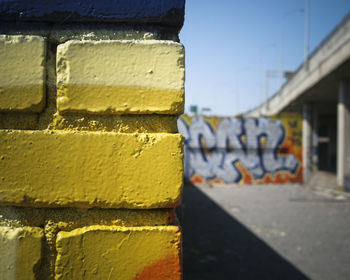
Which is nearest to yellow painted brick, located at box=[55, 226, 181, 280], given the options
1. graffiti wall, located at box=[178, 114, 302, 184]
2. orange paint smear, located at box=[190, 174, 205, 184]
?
graffiti wall, located at box=[178, 114, 302, 184]

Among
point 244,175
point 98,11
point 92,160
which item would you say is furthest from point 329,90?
point 92,160

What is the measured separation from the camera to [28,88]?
0.80 m

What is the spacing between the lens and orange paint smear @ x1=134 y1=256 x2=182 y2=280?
0.80m

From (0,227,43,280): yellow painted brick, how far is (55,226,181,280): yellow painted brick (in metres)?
0.08

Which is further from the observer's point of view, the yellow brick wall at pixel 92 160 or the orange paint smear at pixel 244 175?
the orange paint smear at pixel 244 175

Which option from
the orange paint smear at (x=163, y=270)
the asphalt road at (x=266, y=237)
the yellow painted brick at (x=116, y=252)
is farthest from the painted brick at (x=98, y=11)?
the asphalt road at (x=266, y=237)

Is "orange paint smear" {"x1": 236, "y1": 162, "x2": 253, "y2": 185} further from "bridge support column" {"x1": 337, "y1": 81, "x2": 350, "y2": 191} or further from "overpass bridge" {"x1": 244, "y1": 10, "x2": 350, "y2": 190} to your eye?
"bridge support column" {"x1": 337, "y1": 81, "x2": 350, "y2": 191}

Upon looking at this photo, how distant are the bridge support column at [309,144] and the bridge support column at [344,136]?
2.10 meters

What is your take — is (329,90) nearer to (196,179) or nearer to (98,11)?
(196,179)

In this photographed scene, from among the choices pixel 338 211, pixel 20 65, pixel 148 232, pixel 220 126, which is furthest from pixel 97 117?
pixel 220 126

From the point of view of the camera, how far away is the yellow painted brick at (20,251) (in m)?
0.80

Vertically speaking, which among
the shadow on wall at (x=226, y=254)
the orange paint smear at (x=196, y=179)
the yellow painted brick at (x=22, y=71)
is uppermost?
Answer: the yellow painted brick at (x=22, y=71)

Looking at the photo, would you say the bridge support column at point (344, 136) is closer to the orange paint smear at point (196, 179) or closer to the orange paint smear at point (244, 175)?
the orange paint smear at point (244, 175)

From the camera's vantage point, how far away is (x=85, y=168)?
794mm
